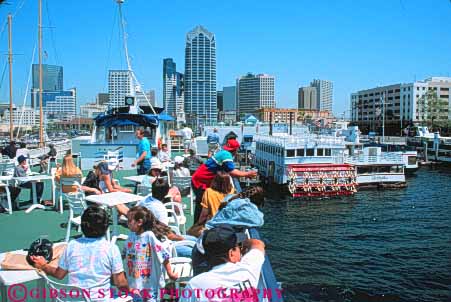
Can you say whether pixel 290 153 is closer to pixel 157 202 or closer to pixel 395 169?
pixel 395 169

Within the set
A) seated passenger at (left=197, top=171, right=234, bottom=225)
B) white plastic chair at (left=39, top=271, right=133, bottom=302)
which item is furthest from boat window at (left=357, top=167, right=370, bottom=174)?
white plastic chair at (left=39, top=271, right=133, bottom=302)

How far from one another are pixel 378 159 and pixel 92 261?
4089cm

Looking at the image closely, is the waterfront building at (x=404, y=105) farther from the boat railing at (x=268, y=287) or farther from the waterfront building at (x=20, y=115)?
the boat railing at (x=268, y=287)

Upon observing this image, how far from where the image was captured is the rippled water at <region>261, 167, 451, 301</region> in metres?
16.1

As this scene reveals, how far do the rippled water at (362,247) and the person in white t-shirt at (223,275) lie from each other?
1333cm

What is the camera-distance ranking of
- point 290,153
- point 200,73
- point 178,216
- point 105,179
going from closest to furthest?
point 178,216
point 105,179
point 290,153
point 200,73

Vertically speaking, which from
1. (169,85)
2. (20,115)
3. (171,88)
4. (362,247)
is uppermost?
(169,85)

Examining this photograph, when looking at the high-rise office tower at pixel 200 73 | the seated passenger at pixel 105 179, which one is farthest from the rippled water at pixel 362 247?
the high-rise office tower at pixel 200 73

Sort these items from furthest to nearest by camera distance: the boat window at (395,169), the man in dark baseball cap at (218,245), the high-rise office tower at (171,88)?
1. the high-rise office tower at (171,88)
2. the boat window at (395,169)
3. the man in dark baseball cap at (218,245)

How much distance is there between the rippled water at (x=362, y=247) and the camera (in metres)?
16.1

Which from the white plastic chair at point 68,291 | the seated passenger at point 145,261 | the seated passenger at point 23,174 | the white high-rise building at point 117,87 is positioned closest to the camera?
the white plastic chair at point 68,291

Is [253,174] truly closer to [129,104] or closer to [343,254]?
[129,104]

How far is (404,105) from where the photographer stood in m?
120

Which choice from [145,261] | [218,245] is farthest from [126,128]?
[218,245]
